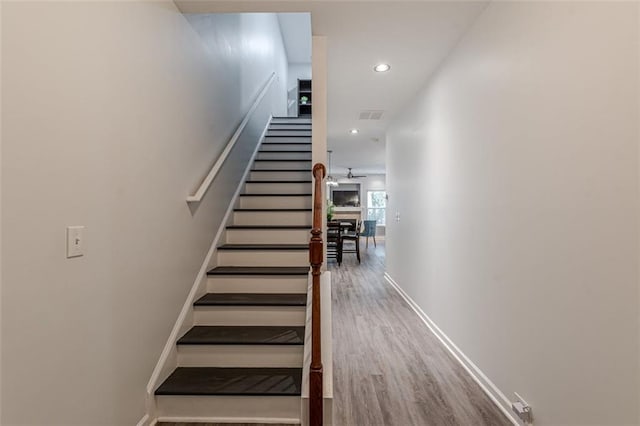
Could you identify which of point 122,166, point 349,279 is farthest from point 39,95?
point 349,279

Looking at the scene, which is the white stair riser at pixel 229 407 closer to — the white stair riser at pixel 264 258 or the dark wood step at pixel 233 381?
the dark wood step at pixel 233 381

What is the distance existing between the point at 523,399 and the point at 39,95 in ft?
8.41

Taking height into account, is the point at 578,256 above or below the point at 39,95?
below

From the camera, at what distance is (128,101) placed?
1.66 metres

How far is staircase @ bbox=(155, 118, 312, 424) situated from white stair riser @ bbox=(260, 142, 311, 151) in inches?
50.5

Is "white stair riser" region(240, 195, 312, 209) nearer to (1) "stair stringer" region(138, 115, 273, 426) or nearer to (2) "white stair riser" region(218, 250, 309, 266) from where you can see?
(1) "stair stringer" region(138, 115, 273, 426)

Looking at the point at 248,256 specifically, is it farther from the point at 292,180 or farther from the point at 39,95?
the point at 39,95

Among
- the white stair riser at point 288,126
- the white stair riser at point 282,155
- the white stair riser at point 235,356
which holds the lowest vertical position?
the white stair riser at point 235,356

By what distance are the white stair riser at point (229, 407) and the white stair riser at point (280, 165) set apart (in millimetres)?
2841

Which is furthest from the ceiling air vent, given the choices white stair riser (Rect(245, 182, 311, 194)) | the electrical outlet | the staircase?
the electrical outlet

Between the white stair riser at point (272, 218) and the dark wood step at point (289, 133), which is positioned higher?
the dark wood step at point (289, 133)


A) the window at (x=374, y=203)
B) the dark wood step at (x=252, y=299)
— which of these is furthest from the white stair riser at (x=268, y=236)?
the window at (x=374, y=203)

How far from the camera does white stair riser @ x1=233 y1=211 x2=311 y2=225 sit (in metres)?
3.42

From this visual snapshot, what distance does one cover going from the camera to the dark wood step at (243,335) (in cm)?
218
